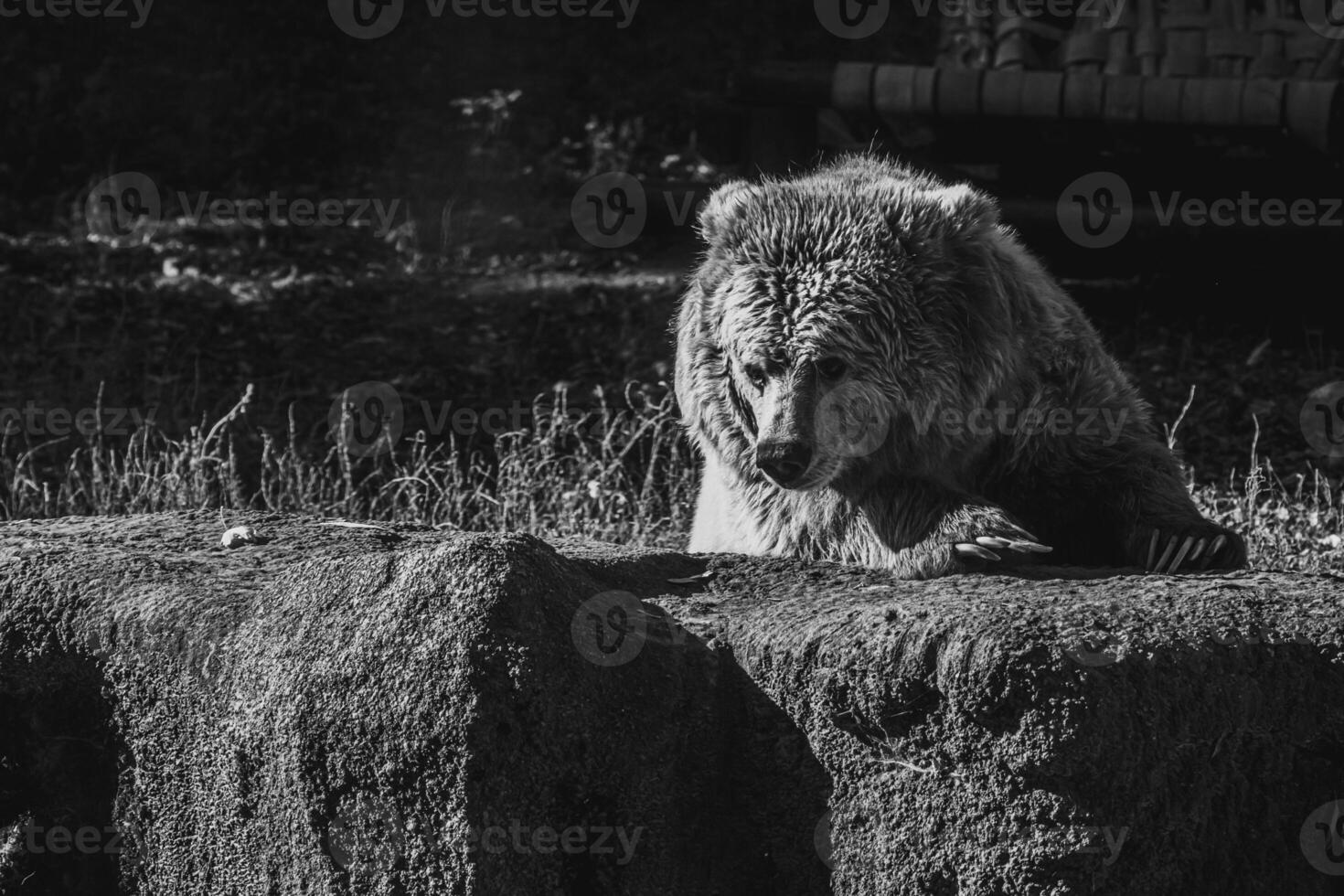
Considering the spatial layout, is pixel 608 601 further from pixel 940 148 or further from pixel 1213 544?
pixel 940 148

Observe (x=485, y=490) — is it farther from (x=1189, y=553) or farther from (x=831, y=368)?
(x=1189, y=553)

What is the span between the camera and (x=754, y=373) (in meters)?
3.54

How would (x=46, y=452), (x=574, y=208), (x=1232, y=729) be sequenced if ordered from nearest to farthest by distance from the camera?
(x=1232, y=729) → (x=46, y=452) → (x=574, y=208)

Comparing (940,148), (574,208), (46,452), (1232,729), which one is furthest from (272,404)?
(1232,729)

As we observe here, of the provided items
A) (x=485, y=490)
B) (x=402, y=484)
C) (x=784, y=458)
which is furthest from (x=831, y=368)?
(x=485, y=490)

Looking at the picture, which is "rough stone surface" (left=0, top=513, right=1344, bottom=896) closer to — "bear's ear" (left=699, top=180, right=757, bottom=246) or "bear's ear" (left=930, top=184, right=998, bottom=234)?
"bear's ear" (left=930, top=184, right=998, bottom=234)

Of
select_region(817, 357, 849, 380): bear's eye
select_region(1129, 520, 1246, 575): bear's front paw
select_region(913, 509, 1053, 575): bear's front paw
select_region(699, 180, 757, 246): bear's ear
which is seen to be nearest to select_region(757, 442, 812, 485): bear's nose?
select_region(817, 357, 849, 380): bear's eye

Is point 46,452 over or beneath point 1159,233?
beneath

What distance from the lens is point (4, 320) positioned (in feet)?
27.3

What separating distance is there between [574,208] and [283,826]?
284 inches

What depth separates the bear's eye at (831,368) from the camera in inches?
135

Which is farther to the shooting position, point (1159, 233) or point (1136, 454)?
point (1159, 233)

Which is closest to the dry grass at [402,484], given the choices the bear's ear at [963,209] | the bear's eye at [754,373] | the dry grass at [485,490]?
the dry grass at [485,490]

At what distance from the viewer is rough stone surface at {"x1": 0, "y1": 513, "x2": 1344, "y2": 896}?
253cm
